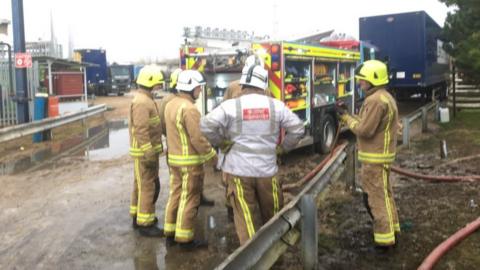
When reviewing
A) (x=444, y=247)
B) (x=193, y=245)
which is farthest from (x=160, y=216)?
(x=444, y=247)

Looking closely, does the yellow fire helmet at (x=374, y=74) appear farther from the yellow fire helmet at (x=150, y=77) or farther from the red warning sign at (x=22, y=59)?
the red warning sign at (x=22, y=59)

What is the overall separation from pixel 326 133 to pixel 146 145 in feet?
19.5

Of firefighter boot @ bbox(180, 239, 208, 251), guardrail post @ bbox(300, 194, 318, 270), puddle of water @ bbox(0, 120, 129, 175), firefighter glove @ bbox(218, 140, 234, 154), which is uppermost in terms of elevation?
firefighter glove @ bbox(218, 140, 234, 154)

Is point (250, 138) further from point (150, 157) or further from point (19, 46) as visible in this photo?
point (19, 46)

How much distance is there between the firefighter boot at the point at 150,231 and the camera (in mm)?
5598

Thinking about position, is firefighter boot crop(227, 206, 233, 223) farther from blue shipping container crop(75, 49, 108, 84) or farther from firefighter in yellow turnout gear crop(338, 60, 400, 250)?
blue shipping container crop(75, 49, 108, 84)

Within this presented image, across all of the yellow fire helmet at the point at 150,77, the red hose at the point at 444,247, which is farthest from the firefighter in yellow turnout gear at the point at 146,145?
the red hose at the point at 444,247

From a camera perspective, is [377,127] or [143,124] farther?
[143,124]

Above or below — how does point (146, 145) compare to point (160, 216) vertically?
above

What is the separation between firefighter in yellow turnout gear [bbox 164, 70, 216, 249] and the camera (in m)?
4.90

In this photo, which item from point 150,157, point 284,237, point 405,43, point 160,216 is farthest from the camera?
point 405,43

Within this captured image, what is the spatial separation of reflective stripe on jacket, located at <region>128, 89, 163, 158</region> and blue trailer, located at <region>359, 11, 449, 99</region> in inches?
533

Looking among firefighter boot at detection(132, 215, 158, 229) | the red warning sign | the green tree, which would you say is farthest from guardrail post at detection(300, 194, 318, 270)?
the red warning sign

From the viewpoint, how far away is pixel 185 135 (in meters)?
4.96
